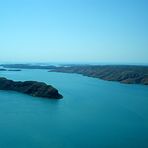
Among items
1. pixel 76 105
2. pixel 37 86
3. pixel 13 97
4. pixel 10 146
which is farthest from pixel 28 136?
pixel 37 86

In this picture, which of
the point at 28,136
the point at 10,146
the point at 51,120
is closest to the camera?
the point at 10,146

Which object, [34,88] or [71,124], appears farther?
[34,88]

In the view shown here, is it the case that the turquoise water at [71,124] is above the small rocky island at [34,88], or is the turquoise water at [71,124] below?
below

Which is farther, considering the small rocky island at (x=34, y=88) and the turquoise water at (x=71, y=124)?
the small rocky island at (x=34, y=88)

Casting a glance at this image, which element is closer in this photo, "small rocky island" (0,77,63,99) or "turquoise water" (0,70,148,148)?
"turquoise water" (0,70,148,148)

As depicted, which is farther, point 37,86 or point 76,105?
point 37,86

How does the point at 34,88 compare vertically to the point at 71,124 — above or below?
above

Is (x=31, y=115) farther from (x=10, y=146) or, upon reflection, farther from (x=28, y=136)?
(x=10, y=146)

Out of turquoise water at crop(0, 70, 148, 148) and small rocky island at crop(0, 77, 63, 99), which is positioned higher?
small rocky island at crop(0, 77, 63, 99)
